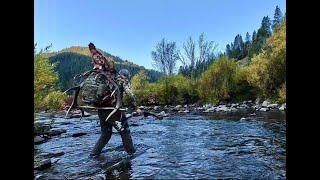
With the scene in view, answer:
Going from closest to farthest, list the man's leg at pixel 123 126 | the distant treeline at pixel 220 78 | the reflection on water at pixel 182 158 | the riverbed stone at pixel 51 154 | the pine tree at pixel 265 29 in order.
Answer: the reflection on water at pixel 182 158 < the man's leg at pixel 123 126 < the riverbed stone at pixel 51 154 < the distant treeline at pixel 220 78 < the pine tree at pixel 265 29

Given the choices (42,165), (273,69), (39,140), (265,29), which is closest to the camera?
(42,165)

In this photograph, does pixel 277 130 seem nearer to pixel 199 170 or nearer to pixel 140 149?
pixel 140 149

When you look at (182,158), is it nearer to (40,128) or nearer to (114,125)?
(114,125)

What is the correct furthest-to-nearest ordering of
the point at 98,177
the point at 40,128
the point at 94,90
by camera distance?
the point at 40,128 → the point at 94,90 → the point at 98,177

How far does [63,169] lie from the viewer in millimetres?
7762

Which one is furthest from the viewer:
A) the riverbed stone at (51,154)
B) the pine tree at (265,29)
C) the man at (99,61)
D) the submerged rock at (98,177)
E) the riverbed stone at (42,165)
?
the pine tree at (265,29)

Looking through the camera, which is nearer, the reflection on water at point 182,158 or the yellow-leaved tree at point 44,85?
the reflection on water at point 182,158

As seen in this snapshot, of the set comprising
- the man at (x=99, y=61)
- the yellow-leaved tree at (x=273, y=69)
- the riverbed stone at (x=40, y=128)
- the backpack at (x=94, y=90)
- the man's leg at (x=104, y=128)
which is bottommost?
the riverbed stone at (x=40, y=128)

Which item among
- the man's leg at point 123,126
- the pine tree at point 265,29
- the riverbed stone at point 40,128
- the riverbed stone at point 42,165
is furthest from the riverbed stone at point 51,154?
the pine tree at point 265,29

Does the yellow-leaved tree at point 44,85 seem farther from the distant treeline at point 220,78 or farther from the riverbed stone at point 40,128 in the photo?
the distant treeline at point 220,78

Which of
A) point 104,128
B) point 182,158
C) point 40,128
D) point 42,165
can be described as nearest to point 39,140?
point 40,128

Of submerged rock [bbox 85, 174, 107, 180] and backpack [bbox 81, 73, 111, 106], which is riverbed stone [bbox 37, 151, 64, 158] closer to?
backpack [bbox 81, 73, 111, 106]
